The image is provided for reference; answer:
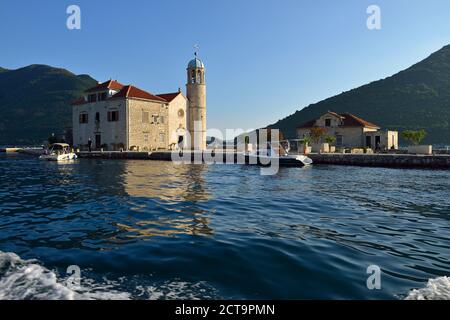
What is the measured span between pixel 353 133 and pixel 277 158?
736 inches

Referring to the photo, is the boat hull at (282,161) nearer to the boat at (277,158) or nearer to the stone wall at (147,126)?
the boat at (277,158)

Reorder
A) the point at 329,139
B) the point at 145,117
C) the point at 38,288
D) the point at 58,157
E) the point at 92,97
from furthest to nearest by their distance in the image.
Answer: the point at 92,97 < the point at 145,117 < the point at 329,139 < the point at 58,157 < the point at 38,288

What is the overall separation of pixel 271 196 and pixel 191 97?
142 ft

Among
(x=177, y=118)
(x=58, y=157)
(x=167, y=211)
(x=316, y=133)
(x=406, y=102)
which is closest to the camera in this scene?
(x=167, y=211)

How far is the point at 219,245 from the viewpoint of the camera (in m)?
6.67

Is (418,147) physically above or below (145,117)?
below

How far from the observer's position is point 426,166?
3038 cm

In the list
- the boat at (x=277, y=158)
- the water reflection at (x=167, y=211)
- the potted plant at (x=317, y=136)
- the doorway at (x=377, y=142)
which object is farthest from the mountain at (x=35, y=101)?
the water reflection at (x=167, y=211)

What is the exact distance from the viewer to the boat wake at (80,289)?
423cm

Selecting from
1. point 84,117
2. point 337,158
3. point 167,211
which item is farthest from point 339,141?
point 167,211

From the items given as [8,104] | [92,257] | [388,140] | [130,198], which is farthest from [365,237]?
[8,104]

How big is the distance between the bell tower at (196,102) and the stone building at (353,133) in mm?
17603

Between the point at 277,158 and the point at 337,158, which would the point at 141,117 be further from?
the point at 337,158
